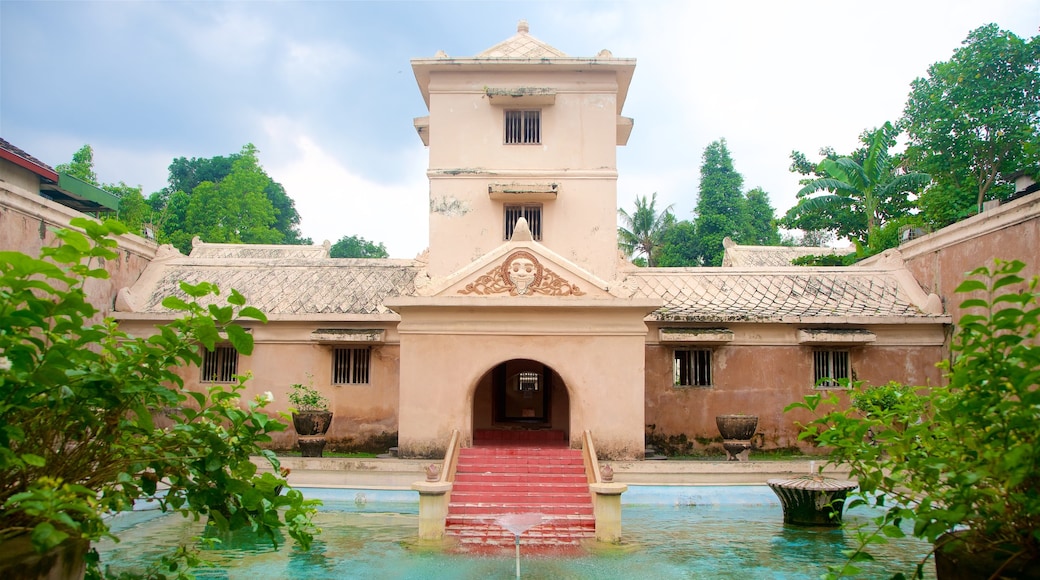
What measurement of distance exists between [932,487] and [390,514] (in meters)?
10.7

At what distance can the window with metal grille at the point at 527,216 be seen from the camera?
60.3 ft

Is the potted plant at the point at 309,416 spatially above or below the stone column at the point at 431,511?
above

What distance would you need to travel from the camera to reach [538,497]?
40.8ft

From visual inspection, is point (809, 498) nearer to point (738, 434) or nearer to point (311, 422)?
point (738, 434)

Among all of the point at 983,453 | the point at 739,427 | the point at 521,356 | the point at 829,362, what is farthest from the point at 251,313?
the point at 829,362

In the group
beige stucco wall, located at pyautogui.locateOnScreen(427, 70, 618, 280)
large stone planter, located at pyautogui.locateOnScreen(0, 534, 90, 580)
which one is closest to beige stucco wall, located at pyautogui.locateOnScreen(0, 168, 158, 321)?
beige stucco wall, located at pyautogui.locateOnScreen(427, 70, 618, 280)

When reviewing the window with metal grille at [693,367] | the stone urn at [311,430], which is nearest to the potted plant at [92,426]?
the stone urn at [311,430]

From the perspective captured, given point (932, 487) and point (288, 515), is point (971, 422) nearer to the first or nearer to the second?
point (932, 487)

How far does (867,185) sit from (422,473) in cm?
2003

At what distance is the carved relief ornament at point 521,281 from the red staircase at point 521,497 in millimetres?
2742

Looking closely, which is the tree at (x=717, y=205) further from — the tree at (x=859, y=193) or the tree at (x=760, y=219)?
the tree at (x=859, y=193)

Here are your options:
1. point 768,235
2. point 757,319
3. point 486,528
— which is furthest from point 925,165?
point 486,528

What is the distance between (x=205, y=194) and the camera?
138ft

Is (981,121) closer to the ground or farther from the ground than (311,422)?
farther from the ground
